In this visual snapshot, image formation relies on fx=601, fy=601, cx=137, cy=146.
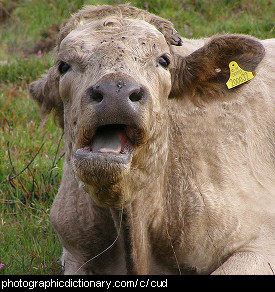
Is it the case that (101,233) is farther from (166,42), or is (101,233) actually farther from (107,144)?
(166,42)

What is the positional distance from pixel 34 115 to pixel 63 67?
14.4ft

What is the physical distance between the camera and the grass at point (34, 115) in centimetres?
609

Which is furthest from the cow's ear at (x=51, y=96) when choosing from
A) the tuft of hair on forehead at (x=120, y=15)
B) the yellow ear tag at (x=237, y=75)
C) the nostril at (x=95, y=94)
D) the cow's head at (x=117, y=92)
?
the yellow ear tag at (x=237, y=75)

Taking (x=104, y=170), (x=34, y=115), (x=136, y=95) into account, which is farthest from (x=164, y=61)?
(x=34, y=115)

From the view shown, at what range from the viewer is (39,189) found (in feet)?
23.1

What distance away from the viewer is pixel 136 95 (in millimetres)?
3873

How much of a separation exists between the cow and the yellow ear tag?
0.13 ft

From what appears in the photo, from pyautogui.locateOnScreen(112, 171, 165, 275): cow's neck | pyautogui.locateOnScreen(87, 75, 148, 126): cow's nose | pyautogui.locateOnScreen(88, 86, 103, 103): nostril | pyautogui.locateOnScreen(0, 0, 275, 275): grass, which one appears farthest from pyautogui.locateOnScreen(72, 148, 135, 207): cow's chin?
pyautogui.locateOnScreen(0, 0, 275, 275): grass

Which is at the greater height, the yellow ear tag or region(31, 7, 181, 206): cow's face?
region(31, 7, 181, 206): cow's face

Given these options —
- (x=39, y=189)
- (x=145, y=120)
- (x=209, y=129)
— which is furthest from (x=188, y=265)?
(x=39, y=189)

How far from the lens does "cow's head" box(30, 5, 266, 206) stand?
12.4ft

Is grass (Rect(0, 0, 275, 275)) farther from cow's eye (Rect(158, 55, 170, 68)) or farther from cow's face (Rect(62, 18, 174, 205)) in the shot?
cow's eye (Rect(158, 55, 170, 68))

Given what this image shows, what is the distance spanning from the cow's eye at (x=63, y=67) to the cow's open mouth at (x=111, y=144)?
850 millimetres

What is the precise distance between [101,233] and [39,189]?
7.45 feet
